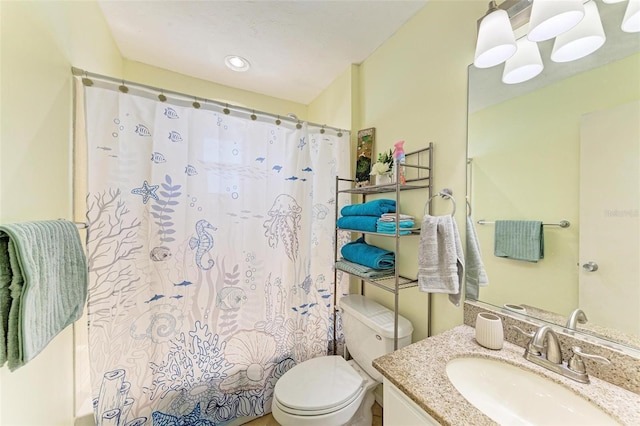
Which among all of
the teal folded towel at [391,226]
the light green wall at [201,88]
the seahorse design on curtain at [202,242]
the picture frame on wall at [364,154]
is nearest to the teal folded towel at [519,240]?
the teal folded towel at [391,226]

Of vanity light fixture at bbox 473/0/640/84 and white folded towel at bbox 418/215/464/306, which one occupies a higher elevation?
vanity light fixture at bbox 473/0/640/84

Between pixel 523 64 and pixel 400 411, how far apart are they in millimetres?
1318

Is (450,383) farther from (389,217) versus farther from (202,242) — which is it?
(202,242)

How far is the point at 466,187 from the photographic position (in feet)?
3.43

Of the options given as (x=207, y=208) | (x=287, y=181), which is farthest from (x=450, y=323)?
(x=207, y=208)

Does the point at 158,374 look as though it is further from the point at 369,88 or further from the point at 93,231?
the point at 369,88

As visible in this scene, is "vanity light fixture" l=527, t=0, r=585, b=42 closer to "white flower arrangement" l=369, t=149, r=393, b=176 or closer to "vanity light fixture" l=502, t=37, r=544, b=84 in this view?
"vanity light fixture" l=502, t=37, r=544, b=84

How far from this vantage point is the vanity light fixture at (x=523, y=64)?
853 millimetres

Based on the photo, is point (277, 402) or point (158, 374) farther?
point (158, 374)

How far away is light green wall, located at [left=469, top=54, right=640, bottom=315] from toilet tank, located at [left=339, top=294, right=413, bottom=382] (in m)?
0.46

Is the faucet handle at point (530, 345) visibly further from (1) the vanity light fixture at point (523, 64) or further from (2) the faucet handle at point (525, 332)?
(1) the vanity light fixture at point (523, 64)

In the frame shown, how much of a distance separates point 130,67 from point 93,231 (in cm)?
136

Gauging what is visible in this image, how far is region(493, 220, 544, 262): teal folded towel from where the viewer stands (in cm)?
84

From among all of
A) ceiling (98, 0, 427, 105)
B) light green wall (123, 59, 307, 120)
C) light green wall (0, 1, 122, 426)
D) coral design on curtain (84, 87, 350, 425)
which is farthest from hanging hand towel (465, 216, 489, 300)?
light green wall (123, 59, 307, 120)
